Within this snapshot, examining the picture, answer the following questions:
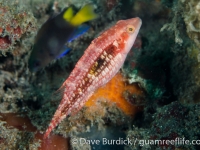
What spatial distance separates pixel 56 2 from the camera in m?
5.09

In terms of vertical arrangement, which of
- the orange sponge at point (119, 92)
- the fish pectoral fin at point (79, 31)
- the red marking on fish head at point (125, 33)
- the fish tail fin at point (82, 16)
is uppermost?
the fish tail fin at point (82, 16)

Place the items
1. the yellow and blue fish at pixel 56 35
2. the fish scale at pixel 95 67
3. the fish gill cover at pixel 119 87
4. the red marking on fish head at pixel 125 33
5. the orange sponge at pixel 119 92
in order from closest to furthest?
1. the fish scale at pixel 95 67
2. the fish gill cover at pixel 119 87
3. the red marking on fish head at pixel 125 33
4. the orange sponge at pixel 119 92
5. the yellow and blue fish at pixel 56 35

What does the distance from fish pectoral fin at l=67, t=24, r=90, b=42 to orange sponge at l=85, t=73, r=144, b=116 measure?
112 cm

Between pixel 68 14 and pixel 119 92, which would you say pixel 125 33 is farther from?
pixel 68 14

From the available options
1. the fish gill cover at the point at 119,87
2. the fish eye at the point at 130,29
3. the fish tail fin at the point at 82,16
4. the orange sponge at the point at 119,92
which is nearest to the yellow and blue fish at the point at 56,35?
the fish tail fin at the point at 82,16

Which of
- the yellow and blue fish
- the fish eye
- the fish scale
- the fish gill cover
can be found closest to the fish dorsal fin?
the yellow and blue fish

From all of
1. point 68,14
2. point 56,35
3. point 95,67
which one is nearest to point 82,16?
point 68,14

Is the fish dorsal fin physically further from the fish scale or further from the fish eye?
the fish eye

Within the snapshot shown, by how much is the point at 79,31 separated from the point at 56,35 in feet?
1.41

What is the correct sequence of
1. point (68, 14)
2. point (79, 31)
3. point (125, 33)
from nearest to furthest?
point (125, 33), point (68, 14), point (79, 31)

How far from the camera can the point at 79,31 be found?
14.1 ft

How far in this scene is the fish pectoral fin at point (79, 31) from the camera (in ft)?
14.0

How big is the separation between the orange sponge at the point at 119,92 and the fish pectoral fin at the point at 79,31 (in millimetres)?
1122

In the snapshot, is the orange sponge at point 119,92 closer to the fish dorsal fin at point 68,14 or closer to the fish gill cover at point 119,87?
the fish gill cover at point 119,87
